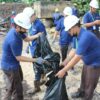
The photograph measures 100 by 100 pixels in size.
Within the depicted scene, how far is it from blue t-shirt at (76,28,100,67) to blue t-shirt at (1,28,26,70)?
105 cm

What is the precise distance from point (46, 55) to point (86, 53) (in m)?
1.05

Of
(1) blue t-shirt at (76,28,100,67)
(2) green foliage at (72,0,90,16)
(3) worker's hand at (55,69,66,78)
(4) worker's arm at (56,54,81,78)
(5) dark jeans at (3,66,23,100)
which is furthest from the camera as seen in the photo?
(2) green foliage at (72,0,90,16)

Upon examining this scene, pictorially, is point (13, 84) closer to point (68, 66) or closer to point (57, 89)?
point (57, 89)

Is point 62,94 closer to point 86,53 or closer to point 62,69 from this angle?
point 62,69

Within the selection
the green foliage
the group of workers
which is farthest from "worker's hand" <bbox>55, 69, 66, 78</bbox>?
the green foliage

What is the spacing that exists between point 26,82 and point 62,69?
277 cm

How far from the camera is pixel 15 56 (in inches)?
251

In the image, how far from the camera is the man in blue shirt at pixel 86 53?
6.09m

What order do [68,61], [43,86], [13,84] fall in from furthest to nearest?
1. [43,86]
2. [68,61]
3. [13,84]

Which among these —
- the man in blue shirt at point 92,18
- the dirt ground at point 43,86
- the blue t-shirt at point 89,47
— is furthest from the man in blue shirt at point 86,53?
the man in blue shirt at point 92,18

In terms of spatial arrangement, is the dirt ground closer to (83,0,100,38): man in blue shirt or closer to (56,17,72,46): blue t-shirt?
(56,17,72,46): blue t-shirt

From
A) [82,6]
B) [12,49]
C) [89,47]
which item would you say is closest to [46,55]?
[12,49]

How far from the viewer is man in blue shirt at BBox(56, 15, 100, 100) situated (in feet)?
20.0

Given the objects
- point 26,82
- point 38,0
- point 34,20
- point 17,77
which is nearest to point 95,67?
point 17,77
